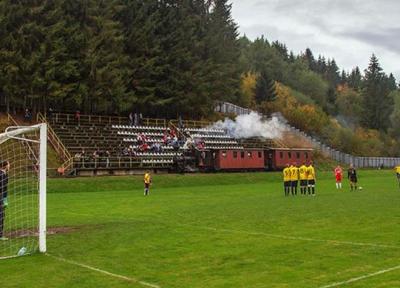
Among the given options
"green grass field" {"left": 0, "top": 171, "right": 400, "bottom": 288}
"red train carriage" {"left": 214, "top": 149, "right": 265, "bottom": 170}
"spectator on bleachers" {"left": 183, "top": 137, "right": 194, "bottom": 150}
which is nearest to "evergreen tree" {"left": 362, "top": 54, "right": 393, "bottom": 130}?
"red train carriage" {"left": 214, "top": 149, "right": 265, "bottom": 170}

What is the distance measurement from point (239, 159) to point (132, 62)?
17.8 meters

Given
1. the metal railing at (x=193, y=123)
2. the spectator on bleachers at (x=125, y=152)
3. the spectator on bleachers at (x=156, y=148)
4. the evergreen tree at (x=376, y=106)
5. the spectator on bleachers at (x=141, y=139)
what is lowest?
the spectator on bleachers at (x=125, y=152)

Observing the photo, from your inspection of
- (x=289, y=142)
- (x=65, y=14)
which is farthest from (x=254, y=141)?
(x=65, y=14)

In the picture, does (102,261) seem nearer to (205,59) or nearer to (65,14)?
(65,14)

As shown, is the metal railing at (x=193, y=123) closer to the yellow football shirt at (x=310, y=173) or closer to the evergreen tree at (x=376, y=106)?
the yellow football shirt at (x=310, y=173)

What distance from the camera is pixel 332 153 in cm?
8344

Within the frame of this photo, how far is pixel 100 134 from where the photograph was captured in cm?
5716

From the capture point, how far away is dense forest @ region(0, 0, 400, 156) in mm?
54188

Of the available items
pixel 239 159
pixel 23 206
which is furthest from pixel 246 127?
pixel 23 206

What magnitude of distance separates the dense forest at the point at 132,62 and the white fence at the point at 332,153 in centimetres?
366

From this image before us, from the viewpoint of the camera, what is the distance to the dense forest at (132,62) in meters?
54.2

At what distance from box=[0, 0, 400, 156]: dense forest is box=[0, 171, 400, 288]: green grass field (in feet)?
112

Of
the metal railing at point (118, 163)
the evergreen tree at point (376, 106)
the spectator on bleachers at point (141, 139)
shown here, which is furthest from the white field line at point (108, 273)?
the evergreen tree at point (376, 106)

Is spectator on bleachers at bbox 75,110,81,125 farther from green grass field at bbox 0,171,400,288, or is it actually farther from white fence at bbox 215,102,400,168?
green grass field at bbox 0,171,400,288
